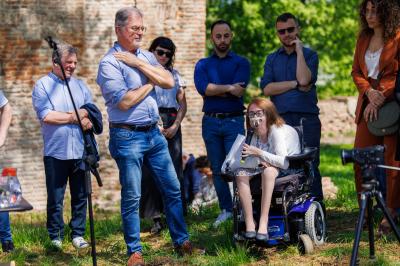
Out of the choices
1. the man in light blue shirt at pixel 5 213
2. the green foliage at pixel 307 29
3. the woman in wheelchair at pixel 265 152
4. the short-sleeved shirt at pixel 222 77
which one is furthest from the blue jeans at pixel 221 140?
the green foliage at pixel 307 29

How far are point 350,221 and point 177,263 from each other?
2124mm

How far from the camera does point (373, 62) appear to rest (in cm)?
775

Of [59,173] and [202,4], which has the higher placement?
[202,4]

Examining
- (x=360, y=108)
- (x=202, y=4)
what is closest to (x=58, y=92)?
(x=360, y=108)

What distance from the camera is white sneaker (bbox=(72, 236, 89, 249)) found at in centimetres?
809

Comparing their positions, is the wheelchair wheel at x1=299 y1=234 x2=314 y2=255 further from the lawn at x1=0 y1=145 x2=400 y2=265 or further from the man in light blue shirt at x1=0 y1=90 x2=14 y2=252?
the man in light blue shirt at x1=0 y1=90 x2=14 y2=252

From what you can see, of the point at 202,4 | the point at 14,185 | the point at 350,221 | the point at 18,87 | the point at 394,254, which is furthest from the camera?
the point at 202,4

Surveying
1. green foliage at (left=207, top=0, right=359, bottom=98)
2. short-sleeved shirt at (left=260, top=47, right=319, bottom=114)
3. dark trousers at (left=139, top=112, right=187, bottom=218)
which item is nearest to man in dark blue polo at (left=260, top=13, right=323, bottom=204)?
short-sleeved shirt at (left=260, top=47, right=319, bottom=114)

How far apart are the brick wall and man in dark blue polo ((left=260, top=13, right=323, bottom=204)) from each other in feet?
14.2

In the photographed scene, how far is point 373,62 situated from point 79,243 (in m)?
3.14

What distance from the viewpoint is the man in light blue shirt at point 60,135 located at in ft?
26.0

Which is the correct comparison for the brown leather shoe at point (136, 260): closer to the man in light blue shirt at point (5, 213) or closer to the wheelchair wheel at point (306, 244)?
the wheelchair wheel at point (306, 244)

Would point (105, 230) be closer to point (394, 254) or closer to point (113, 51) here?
point (113, 51)

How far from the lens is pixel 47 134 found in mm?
A: 8031
